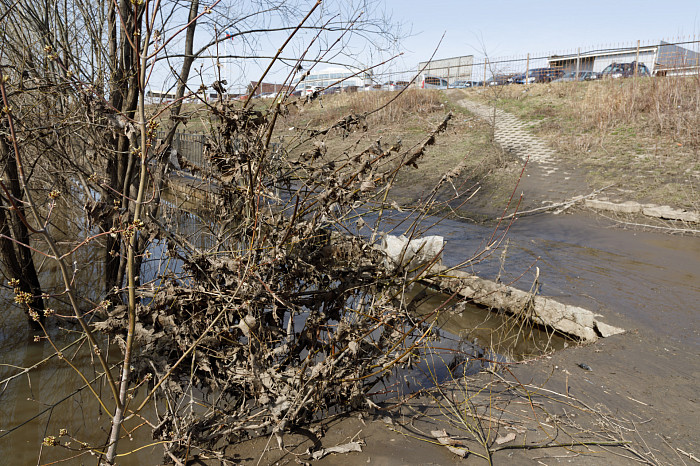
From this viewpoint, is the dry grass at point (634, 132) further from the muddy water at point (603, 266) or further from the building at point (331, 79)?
the building at point (331, 79)

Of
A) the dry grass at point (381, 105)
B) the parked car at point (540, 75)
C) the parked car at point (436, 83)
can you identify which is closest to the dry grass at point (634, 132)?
the dry grass at point (381, 105)

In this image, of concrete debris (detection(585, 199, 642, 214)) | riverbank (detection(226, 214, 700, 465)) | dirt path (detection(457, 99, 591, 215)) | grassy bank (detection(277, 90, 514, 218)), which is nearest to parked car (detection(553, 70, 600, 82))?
grassy bank (detection(277, 90, 514, 218))

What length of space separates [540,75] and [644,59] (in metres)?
5.05

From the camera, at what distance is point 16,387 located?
194 inches

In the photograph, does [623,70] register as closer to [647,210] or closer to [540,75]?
[540,75]

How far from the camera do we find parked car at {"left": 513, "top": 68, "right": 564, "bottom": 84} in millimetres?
25500

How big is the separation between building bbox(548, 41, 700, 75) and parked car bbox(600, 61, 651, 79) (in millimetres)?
276

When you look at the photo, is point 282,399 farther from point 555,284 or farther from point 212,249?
point 555,284

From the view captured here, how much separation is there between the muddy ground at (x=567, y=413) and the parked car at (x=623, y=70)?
18659 millimetres

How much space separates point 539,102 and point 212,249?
63.9ft

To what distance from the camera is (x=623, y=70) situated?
2236 centimetres

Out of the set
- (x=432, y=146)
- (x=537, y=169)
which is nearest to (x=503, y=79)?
(x=432, y=146)

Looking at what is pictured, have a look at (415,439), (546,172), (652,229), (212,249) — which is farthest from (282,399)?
(546,172)

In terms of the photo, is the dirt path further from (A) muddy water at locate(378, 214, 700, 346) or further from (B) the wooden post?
(B) the wooden post
